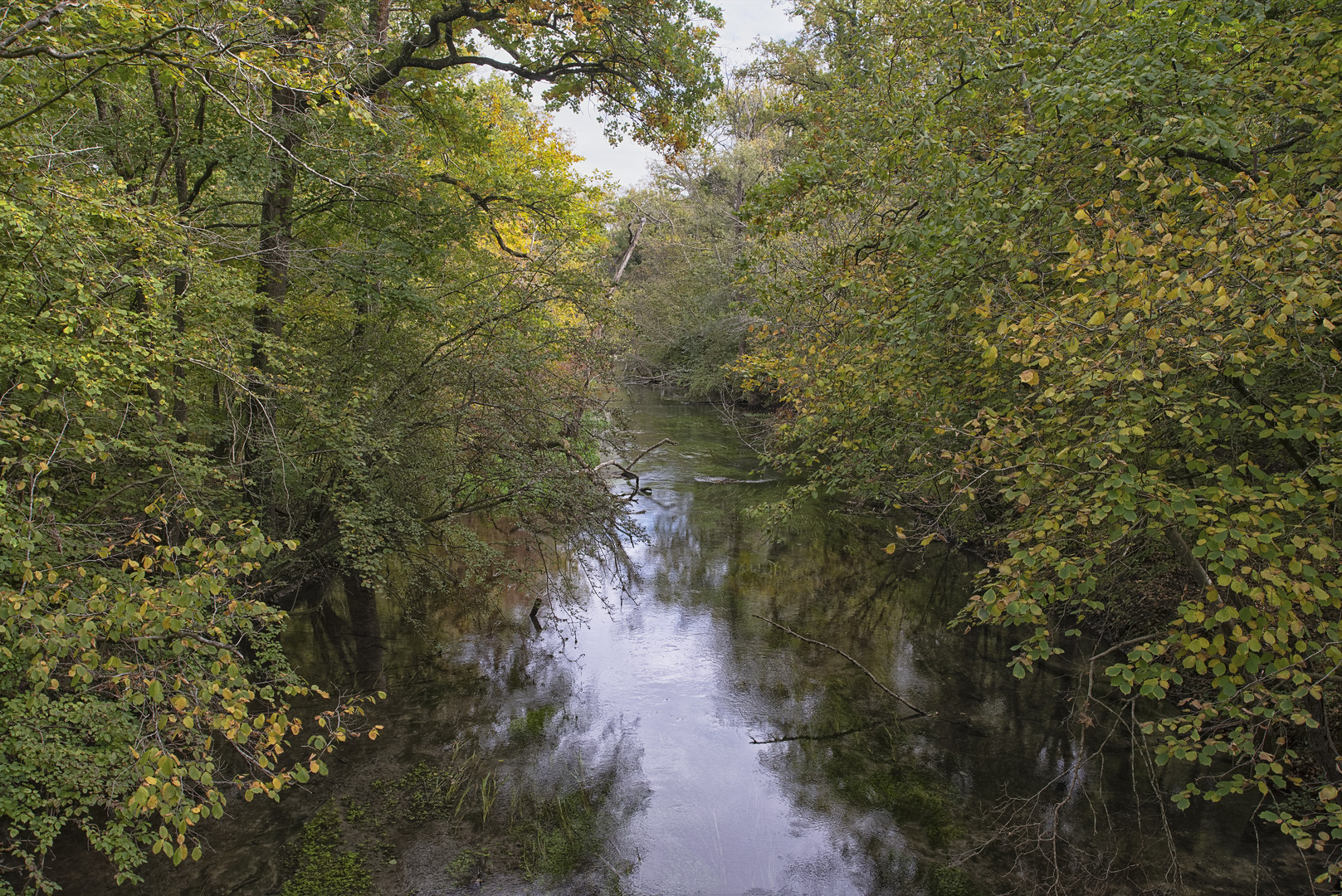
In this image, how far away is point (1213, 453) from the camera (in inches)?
231

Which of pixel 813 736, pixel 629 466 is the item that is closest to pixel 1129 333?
pixel 813 736

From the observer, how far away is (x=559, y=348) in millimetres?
9562

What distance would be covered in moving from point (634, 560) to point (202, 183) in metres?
8.86

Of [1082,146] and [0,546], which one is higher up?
[1082,146]

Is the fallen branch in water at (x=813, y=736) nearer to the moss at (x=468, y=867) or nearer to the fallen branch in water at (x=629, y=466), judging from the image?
the moss at (x=468, y=867)

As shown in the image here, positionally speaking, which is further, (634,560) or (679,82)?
(634,560)

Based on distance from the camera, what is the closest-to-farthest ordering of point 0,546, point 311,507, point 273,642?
point 0,546 → point 273,642 → point 311,507

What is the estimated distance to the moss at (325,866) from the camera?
5945 millimetres

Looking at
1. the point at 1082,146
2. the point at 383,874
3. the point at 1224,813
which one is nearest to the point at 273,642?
the point at 383,874

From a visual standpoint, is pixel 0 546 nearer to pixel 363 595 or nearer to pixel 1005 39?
pixel 363 595

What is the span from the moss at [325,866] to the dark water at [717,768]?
3 cm

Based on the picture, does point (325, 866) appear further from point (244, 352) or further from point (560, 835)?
point (244, 352)

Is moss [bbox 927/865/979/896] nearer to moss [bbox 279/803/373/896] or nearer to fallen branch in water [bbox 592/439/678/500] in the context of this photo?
moss [bbox 279/803/373/896]

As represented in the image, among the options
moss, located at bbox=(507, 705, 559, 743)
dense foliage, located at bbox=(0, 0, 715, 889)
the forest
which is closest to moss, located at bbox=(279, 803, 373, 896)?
dense foliage, located at bbox=(0, 0, 715, 889)
